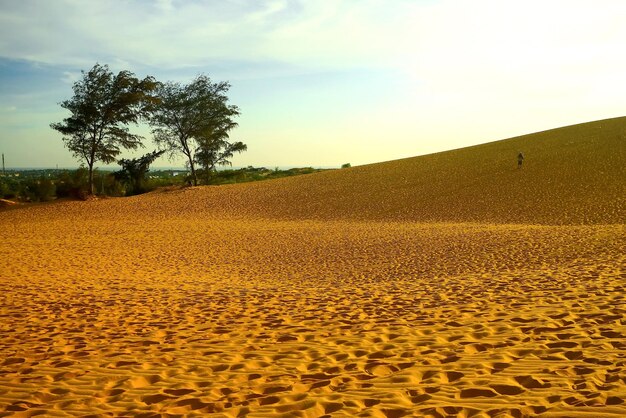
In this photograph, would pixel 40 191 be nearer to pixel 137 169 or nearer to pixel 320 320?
pixel 137 169

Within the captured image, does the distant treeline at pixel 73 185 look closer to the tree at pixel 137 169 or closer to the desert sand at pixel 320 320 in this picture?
the tree at pixel 137 169

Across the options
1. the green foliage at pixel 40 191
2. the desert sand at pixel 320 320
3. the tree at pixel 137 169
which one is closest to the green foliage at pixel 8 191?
the green foliage at pixel 40 191

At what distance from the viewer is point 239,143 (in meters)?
48.8

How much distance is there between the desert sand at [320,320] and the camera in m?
4.61

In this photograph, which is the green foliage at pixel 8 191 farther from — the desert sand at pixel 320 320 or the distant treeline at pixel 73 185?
the desert sand at pixel 320 320

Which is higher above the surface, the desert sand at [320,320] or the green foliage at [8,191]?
the green foliage at [8,191]

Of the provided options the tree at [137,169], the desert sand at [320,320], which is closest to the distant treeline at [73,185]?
the tree at [137,169]

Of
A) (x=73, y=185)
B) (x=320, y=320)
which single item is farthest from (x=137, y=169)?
(x=320, y=320)

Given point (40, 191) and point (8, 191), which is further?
point (8, 191)

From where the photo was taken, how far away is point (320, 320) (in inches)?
312

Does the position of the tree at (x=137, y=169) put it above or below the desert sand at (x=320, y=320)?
above

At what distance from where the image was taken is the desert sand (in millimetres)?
4605

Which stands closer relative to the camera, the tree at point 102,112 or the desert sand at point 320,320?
the desert sand at point 320,320

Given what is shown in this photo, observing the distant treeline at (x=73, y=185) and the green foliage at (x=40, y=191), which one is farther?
the green foliage at (x=40, y=191)
